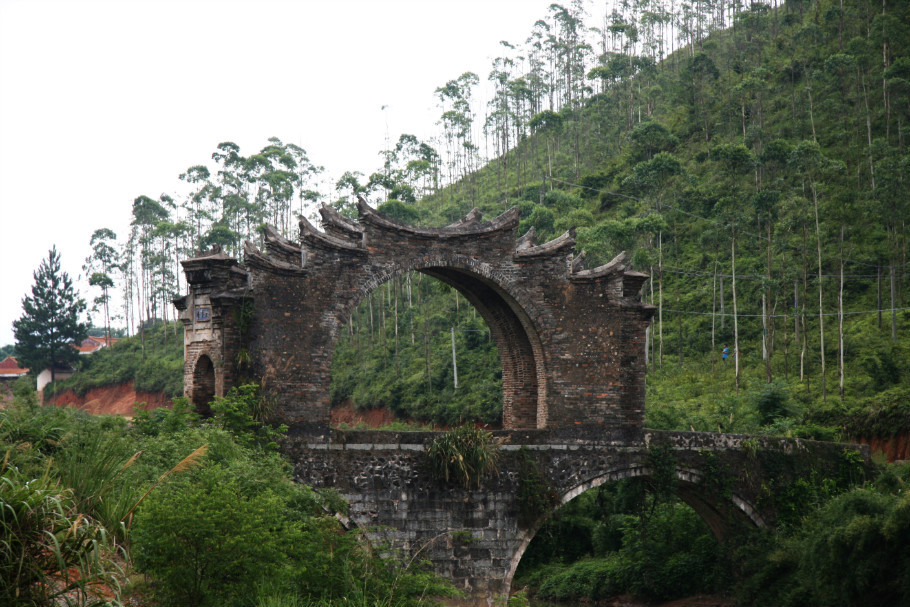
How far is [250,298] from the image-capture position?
14.4 meters

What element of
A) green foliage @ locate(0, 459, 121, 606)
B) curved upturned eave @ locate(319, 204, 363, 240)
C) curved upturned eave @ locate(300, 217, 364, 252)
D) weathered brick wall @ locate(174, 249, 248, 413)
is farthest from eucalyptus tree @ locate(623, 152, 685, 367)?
green foliage @ locate(0, 459, 121, 606)

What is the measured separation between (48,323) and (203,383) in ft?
114

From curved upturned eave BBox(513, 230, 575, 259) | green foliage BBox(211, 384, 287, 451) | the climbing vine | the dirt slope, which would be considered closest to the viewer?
green foliage BBox(211, 384, 287, 451)

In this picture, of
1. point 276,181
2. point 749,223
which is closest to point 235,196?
point 276,181

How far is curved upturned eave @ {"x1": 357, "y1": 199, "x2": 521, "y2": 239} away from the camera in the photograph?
49.6ft

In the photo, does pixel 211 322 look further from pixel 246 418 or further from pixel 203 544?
pixel 203 544

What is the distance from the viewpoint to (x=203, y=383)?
15.9 m

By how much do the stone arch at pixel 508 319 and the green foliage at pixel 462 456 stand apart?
72.4 inches

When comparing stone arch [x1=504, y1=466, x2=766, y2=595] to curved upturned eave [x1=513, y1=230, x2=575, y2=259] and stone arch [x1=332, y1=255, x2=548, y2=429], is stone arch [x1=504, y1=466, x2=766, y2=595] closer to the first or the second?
stone arch [x1=332, y1=255, x2=548, y2=429]

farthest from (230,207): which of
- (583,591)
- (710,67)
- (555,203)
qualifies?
(583,591)

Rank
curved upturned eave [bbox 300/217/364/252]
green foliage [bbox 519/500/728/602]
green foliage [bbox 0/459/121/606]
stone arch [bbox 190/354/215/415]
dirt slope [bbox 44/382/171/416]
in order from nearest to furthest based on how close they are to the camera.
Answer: green foliage [bbox 0/459/121/606] → curved upturned eave [bbox 300/217/364/252] → stone arch [bbox 190/354/215/415] → green foliage [bbox 519/500/728/602] → dirt slope [bbox 44/382/171/416]

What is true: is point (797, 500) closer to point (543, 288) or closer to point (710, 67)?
point (543, 288)

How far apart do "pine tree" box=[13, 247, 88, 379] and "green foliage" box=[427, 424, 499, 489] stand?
1500 inches

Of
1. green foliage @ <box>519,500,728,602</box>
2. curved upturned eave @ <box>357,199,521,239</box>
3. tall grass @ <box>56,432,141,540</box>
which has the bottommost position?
green foliage @ <box>519,500,728,602</box>
